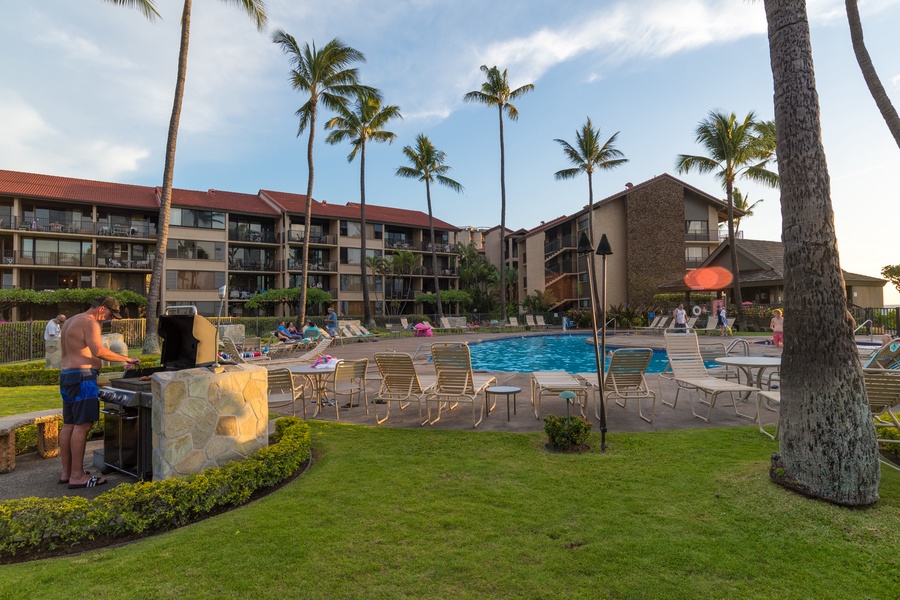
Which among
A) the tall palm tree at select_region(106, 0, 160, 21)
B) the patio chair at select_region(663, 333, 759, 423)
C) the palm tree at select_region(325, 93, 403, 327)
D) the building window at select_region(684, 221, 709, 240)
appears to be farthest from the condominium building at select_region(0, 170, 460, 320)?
the patio chair at select_region(663, 333, 759, 423)

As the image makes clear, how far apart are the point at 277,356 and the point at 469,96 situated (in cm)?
2660

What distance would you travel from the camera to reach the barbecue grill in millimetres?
4121

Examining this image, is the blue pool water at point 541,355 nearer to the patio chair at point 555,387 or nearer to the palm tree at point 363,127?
the patio chair at point 555,387

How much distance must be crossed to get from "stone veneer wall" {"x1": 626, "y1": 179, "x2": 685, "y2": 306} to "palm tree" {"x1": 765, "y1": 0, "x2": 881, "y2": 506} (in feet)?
112

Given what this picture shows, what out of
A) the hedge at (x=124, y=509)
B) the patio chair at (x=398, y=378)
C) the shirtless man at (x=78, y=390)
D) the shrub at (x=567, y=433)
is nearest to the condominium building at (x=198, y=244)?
the patio chair at (x=398, y=378)

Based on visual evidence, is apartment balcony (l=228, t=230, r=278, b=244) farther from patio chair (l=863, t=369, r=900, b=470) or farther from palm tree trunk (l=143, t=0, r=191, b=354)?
patio chair (l=863, t=369, r=900, b=470)

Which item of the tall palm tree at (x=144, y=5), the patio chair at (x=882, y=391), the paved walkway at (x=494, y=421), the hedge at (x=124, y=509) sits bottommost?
the paved walkway at (x=494, y=421)

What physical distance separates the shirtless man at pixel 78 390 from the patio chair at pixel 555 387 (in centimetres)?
522

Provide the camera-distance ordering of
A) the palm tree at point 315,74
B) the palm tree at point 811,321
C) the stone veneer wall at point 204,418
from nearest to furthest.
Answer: the palm tree at point 811,321 → the stone veneer wall at point 204,418 → the palm tree at point 315,74

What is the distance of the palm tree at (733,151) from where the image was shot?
26156 mm

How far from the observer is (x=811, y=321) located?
358 centimetres

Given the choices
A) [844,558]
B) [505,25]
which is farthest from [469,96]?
[844,558]

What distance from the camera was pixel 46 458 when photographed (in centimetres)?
524

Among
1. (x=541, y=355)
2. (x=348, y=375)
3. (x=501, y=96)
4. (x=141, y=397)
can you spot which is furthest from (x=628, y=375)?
(x=501, y=96)
